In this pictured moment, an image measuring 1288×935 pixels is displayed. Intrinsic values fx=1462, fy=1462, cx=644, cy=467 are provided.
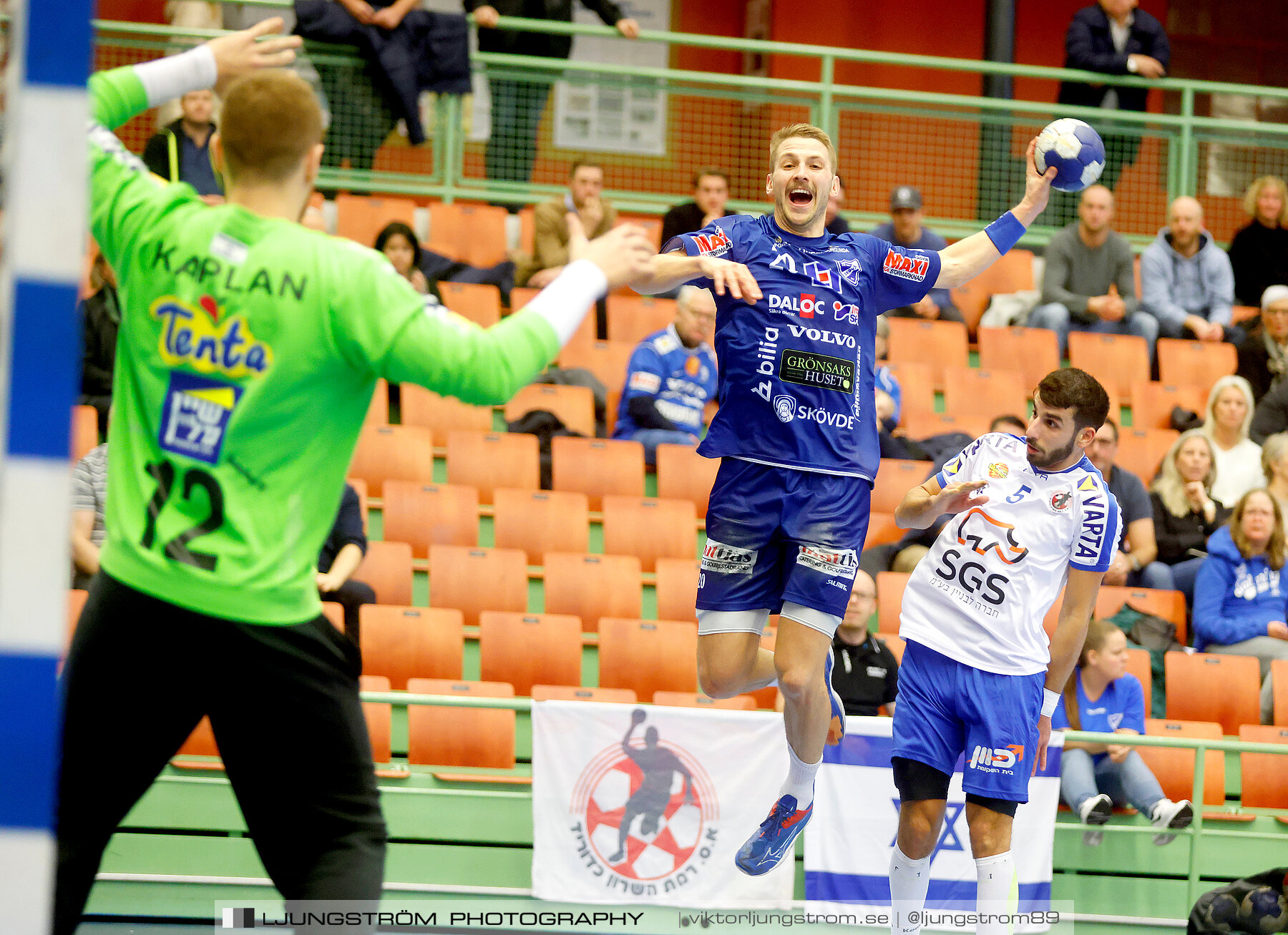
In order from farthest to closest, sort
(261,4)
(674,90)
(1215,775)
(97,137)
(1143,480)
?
(674,90)
(261,4)
(1143,480)
(1215,775)
(97,137)

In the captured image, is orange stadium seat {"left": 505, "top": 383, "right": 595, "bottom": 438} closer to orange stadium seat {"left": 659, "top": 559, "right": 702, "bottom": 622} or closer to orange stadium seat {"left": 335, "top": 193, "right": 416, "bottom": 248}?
orange stadium seat {"left": 659, "top": 559, "right": 702, "bottom": 622}

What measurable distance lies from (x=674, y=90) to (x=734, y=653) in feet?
24.3

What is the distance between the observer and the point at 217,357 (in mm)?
2910

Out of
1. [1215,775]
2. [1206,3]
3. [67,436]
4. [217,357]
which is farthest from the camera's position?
[1206,3]

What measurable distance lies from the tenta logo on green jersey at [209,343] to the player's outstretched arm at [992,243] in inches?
126

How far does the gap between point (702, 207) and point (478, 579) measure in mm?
3960

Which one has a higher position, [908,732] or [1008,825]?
[908,732]

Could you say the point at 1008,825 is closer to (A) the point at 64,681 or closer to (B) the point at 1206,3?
(A) the point at 64,681

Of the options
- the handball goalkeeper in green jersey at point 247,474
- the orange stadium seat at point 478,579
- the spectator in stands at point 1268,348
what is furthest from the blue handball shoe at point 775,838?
the spectator in stands at point 1268,348

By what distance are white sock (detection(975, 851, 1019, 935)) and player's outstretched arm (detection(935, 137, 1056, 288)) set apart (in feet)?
7.12

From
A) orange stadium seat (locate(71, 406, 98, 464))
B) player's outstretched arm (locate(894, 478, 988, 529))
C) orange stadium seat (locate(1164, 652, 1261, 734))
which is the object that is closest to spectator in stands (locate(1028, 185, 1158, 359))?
orange stadium seat (locate(1164, 652, 1261, 734))

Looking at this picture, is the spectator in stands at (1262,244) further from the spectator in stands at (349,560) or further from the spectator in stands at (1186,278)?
the spectator in stands at (349,560)

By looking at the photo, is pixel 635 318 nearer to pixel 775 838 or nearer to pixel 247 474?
pixel 775 838

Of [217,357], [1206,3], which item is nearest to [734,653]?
[217,357]
